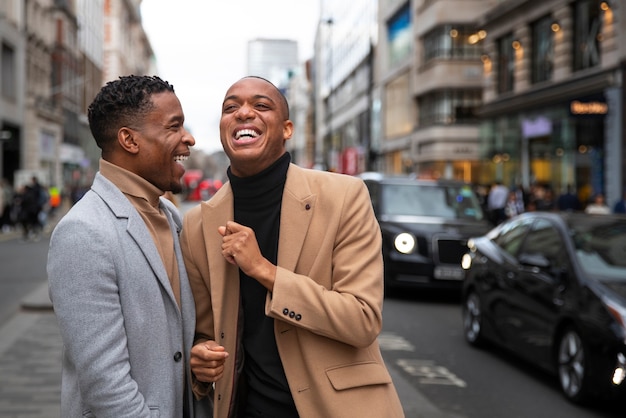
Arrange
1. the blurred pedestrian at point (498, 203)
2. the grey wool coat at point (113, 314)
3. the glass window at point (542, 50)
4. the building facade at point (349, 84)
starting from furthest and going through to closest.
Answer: the building facade at point (349, 84) < the glass window at point (542, 50) < the blurred pedestrian at point (498, 203) < the grey wool coat at point (113, 314)

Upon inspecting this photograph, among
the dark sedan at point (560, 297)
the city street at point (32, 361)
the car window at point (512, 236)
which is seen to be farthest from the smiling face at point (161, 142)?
the car window at point (512, 236)

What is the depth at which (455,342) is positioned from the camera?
9.45 m

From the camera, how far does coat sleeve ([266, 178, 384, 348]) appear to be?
2.44m

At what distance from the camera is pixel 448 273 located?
12.8m

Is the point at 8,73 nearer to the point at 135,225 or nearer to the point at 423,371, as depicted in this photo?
the point at 423,371

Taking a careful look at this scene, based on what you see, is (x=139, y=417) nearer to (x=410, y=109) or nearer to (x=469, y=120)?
(x=469, y=120)

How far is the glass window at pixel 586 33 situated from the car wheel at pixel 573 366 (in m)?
21.5

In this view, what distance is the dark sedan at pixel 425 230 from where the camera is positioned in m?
12.8

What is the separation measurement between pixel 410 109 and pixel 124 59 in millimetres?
56059

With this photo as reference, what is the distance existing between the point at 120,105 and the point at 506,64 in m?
34.6

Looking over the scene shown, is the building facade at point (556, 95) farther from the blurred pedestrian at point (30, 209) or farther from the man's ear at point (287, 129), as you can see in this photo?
the man's ear at point (287, 129)

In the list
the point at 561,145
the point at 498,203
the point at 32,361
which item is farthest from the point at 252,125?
the point at 561,145

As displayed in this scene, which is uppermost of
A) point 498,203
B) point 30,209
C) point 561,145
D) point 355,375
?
point 561,145

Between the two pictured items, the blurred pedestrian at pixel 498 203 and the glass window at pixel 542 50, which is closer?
the blurred pedestrian at pixel 498 203
